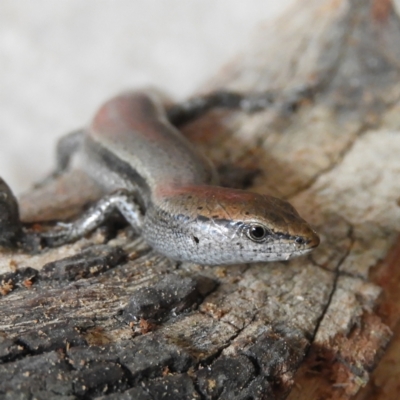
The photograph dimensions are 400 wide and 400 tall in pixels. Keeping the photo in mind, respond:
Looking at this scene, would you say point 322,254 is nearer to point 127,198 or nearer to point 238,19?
point 127,198

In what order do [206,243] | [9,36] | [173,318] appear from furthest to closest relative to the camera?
1. [9,36]
2. [206,243]
3. [173,318]

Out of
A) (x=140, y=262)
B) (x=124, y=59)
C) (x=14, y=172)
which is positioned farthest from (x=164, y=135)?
(x=124, y=59)

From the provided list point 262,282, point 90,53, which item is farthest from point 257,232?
point 90,53

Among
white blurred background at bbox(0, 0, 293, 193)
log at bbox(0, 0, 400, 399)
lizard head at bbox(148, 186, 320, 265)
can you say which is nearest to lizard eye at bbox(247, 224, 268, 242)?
lizard head at bbox(148, 186, 320, 265)

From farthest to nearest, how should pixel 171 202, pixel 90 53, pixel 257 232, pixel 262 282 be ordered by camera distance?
pixel 90 53, pixel 171 202, pixel 262 282, pixel 257 232

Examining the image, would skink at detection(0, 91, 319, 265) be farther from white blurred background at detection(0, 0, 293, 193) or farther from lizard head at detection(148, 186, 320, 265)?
white blurred background at detection(0, 0, 293, 193)

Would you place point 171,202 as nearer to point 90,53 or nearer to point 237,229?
point 237,229

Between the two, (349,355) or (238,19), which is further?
(238,19)
